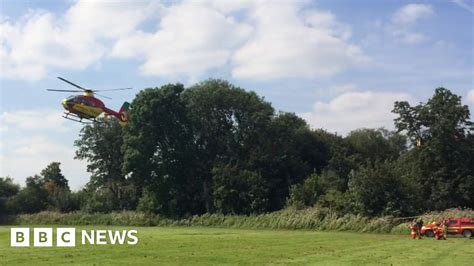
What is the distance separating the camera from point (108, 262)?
2092 centimetres

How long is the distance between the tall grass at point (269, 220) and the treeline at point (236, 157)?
352 cm

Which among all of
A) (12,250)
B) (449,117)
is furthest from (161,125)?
(12,250)

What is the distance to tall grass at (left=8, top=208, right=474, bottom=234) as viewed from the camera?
48778mm

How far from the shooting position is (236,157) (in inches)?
3120

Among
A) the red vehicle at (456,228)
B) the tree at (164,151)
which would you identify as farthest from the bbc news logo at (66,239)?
the tree at (164,151)

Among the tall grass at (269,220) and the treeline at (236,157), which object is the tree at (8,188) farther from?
the tall grass at (269,220)

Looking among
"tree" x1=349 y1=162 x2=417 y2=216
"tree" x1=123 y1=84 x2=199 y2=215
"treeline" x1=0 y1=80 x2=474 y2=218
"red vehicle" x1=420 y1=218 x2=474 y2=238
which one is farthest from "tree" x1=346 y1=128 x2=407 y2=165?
"red vehicle" x1=420 y1=218 x2=474 y2=238

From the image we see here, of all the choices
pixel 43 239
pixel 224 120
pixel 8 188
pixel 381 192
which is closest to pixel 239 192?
pixel 224 120

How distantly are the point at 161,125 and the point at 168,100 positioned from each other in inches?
138

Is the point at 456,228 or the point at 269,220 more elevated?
the point at 269,220

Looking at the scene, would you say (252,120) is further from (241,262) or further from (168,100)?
(241,262)

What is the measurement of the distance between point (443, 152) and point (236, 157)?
88.2 feet

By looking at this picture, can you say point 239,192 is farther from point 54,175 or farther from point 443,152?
point 54,175

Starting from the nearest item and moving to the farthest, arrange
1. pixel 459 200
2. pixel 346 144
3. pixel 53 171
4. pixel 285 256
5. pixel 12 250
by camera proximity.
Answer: pixel 285 256 < pixel 12 250 < pixel 459 200 < pixel 346 144 < pixel 53 171
